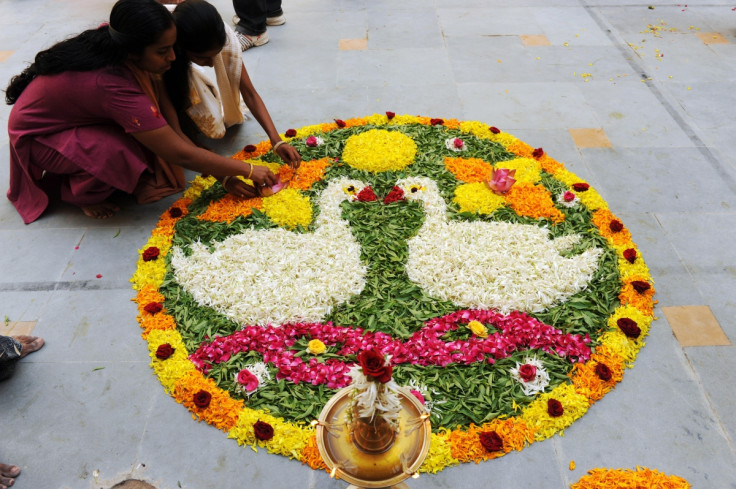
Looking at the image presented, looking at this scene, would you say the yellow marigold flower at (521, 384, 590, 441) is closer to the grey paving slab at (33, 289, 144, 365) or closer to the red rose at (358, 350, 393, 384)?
the red rose at (358, 350, 393, 384)

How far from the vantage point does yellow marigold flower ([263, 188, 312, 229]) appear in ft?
11.3

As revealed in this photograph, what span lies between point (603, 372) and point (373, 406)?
5.06ft

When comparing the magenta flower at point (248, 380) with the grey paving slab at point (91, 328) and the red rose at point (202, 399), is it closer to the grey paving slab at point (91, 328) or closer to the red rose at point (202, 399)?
the red rose at point (202, 399)

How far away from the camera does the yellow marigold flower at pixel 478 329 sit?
9.04ft

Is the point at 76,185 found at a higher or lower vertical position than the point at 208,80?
lower

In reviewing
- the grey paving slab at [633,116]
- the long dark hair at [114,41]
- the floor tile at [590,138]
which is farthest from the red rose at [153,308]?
the grey paving slab at [633,116]

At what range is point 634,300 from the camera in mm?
2973

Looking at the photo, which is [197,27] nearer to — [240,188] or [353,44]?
[240,188]

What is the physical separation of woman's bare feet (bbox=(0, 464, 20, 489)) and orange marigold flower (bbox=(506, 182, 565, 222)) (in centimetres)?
318

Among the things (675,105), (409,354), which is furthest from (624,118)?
(409,354)

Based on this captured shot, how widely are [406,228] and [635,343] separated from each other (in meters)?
1.52

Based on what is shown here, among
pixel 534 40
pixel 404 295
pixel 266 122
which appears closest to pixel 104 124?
pixel 266 122

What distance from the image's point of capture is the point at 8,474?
7.52 ft

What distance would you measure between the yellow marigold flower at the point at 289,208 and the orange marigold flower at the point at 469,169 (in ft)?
3.78
